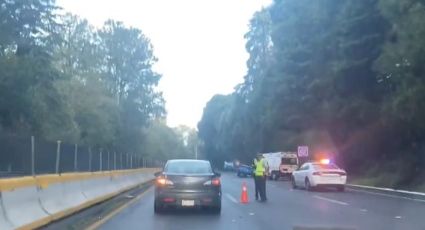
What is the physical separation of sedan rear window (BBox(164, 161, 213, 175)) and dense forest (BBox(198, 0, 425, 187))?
13.3 meters

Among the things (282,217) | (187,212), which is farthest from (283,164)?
(282,217)

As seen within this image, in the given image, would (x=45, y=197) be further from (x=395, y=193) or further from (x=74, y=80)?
(x=74, y=80)

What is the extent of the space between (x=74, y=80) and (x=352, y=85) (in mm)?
31792

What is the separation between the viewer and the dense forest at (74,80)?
4450 cm

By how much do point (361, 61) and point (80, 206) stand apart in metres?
24.7

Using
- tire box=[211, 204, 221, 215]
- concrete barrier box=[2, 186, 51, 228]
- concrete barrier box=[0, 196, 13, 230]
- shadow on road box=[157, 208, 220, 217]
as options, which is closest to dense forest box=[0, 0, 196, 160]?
shadow on road box=[157, 208, 220, 217]

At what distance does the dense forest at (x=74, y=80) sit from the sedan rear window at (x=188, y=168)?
14.6 m

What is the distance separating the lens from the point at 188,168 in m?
19.0

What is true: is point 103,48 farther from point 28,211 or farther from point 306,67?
point 28,211

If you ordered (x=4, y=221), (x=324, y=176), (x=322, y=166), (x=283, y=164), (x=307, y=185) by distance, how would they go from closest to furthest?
(x=4, y=221)
(x=324, y=176)
(x=322, y=166)
(x=307, y=185)
(x=283, y=164)

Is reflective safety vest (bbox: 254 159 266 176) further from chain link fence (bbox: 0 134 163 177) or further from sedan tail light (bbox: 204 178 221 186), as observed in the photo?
chain link fence (bbox: 0 134 163 177)

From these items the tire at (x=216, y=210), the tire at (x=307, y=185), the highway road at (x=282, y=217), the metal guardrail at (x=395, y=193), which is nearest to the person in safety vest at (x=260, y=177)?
the highway road at (x=282, y=217)

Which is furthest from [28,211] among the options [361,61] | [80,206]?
[361,61]

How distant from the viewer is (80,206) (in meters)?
18.8
